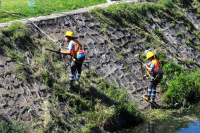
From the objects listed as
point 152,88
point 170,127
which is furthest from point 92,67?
point 170,127

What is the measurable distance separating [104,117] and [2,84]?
328 centimetres

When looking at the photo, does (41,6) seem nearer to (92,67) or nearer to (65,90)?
(92,67)

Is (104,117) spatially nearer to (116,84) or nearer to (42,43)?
(116,84)

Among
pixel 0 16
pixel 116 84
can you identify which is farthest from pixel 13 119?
pixel 0 16

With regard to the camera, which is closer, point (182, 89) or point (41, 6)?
point (182, 89)

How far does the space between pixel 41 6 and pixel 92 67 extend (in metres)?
4.48

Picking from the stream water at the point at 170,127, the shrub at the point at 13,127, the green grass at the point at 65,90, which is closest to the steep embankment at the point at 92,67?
the green grass at the point at 65,90

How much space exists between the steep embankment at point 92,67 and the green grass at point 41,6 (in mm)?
1096

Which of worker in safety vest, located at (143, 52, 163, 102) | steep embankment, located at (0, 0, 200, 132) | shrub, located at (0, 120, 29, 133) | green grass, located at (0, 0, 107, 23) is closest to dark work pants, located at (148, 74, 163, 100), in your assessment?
worker in safety vest, located at (143, 52, 163, 102)

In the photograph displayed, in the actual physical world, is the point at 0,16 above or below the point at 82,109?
above

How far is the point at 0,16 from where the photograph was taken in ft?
33.7

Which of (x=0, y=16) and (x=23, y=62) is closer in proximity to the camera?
(x=23, y=62)

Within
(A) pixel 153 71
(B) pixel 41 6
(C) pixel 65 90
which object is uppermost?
(B) pixel 41 6

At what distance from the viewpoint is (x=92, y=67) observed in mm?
9898
